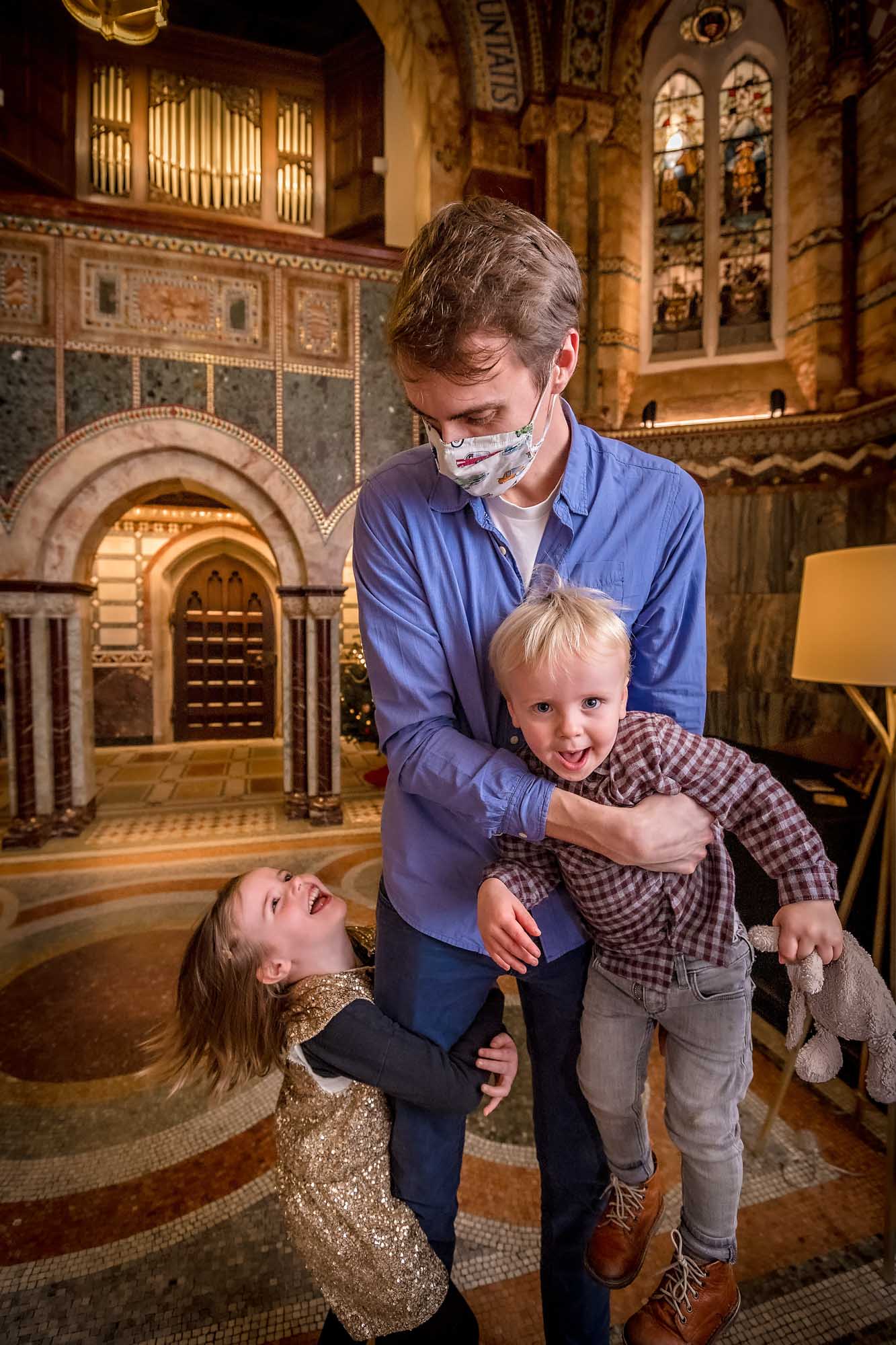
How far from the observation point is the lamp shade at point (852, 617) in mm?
2162

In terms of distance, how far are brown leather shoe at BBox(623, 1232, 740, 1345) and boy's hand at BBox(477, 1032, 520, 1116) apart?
377 millimetres

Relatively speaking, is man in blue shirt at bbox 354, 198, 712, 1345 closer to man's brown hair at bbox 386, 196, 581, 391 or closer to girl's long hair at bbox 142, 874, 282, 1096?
man's brown hair at bbox 386, 196, 581, 391

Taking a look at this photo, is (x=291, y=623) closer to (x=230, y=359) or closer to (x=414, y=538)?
(x=230, y=359)

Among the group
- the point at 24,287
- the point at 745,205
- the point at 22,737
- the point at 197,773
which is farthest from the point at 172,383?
the point at 745,205

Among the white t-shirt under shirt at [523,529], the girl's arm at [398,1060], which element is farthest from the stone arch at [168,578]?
the white t-shirt under shirt at [523,529]

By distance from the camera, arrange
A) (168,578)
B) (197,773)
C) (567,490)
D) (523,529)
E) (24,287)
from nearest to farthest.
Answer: (567,490), (523,529), (24,287), (197,773), (168,578)

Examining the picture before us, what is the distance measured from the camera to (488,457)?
1.15m

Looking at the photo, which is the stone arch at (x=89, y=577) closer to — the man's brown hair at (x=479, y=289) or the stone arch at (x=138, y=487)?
the stone arch at (x=138, y=487)

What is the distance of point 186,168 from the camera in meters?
8.84

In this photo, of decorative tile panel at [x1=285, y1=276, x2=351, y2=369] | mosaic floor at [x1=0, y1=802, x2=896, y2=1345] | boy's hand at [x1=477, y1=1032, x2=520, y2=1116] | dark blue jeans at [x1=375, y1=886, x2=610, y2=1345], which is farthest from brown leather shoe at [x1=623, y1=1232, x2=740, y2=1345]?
decorative tile panel at [x1=285, y1=276, x2=351, y2=369]

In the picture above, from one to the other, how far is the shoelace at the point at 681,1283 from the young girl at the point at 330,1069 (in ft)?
1.28

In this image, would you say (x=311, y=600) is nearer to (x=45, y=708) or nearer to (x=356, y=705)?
(x=356, y=705)

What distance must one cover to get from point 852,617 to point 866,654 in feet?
0.43

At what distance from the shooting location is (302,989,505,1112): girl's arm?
131 centimetres
